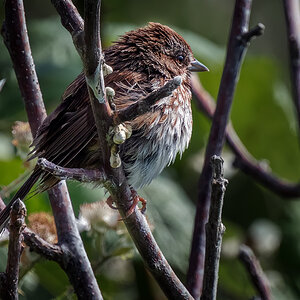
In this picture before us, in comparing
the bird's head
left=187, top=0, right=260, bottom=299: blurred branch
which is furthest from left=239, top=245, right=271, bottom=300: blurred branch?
the bird's head

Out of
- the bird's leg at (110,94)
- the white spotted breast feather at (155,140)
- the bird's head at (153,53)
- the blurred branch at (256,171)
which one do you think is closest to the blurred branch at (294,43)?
the blurred branch at (256,171)

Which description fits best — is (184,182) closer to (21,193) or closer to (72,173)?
(21,193)

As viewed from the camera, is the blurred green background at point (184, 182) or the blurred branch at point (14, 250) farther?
the blurred green background at point (184, 182)

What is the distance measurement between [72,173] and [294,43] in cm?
170

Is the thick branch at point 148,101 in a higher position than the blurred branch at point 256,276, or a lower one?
higher

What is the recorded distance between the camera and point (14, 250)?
7.63 feet

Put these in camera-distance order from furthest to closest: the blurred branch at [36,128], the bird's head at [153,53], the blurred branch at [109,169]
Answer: the bird's head at [153,53]
the blurred branch at [36,128]
the blurred branch at [109,169]

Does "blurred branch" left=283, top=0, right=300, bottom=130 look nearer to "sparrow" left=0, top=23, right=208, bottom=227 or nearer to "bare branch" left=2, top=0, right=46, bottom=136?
"sparrow" left=0, top=23, right=208, bottom=227

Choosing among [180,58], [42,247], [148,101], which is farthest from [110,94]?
[180,58]

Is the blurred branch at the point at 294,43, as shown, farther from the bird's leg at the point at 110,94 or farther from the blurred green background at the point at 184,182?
the bird's leg at the point at 110,94

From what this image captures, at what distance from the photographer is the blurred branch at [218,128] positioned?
3229 mm

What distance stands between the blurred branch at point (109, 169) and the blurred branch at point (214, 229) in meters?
0.11

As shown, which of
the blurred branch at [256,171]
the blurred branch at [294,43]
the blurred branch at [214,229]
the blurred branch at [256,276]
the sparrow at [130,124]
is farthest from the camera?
the blurred branch at [256,171]

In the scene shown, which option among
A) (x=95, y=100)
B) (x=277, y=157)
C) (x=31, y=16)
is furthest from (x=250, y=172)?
(x=31, y=16)
